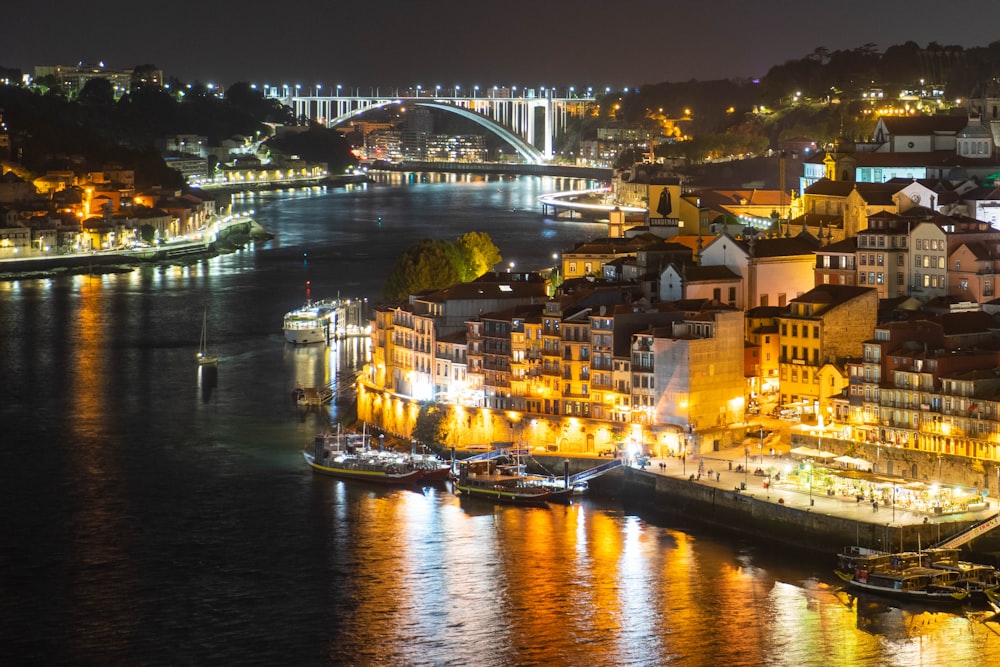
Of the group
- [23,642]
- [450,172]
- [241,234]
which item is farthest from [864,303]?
[450,172]

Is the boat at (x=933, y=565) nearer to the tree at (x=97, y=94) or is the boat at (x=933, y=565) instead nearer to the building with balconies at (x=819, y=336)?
the building with balconies at (x=819, y=336)

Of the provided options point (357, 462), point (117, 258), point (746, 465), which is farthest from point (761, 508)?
point (117, 258)

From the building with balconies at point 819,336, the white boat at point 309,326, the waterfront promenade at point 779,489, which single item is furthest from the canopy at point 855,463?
the white boat at point 309,326

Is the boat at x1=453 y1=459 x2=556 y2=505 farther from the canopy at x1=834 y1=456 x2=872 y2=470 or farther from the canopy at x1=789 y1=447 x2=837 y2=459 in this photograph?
the canopy at x1=834 y1=456 x2=872 y2=470

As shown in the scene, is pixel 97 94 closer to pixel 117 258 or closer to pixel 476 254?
pixel 117 258

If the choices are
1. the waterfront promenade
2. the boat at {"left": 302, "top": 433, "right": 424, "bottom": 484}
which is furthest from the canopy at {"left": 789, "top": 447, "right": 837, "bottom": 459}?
the boat at {"left": 302, "top": 433, "right": 424, "bottom": 484}

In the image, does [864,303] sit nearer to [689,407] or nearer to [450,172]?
[689,407]
